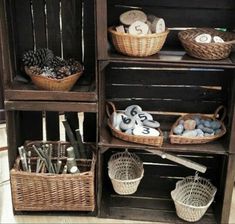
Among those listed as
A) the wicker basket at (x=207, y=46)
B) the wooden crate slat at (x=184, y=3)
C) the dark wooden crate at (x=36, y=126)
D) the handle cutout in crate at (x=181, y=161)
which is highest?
the wooden crate slat at (x=184, y=3)

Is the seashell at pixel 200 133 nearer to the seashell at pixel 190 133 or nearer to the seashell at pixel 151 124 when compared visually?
the seashell at pixel 190 133

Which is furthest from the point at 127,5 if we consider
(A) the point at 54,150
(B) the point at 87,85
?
(A) the point at 54,150

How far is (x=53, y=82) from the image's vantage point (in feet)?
6.56

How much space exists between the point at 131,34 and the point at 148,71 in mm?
409

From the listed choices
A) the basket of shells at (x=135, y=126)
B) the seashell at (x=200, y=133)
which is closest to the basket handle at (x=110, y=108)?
the basket of shells at (x=135, y=126)

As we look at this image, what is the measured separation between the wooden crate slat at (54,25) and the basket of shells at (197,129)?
0.77 metres

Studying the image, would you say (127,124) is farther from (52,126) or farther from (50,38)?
(50,38)

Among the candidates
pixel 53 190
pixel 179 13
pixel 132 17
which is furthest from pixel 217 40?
pixel 53 190

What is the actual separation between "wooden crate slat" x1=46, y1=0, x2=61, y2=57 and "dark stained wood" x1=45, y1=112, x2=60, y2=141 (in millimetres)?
369

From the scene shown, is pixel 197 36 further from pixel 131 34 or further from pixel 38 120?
pixel 38 120

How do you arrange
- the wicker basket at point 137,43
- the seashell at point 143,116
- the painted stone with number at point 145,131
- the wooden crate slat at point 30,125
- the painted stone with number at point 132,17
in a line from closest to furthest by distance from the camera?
1. the wicker basket at point 137,43
2. the painted stone with number at point 132,17
3. the painted stone with number at point 145,131
4. the seashell at point 143,116
5. the wooden crate slat at point 30,125

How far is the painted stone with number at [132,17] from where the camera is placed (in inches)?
77.5

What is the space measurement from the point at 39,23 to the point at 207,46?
0.91 meters

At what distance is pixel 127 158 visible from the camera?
2363 mm
